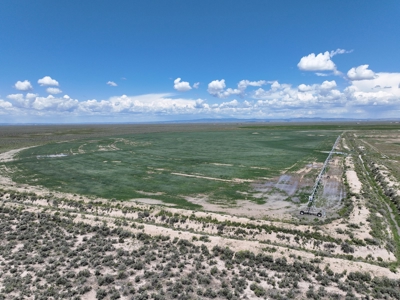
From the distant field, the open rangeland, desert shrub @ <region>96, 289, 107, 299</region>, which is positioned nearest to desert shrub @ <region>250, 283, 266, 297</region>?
the open rangeland

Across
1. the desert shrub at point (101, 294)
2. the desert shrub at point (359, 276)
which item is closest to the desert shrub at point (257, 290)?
the desert shrub at point (359, 276)

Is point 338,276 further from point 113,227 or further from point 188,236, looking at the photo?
point 113,227

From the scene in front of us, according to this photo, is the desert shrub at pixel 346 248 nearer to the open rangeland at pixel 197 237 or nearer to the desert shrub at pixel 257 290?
the open rangeland at pixel 197 237

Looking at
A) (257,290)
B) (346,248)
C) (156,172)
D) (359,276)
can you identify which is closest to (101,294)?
(257,290)

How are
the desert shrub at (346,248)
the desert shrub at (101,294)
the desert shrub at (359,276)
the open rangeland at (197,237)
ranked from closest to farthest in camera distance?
the desert shrub at (101,294) → the open rangeland at (197,237) → the desert shrub at (359,276) → the desert shrub at (346,248)

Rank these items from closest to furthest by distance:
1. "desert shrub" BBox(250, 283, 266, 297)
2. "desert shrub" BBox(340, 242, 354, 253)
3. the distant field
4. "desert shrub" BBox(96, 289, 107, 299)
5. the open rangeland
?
"desert shrub" BBox(96, 289, 107, 299) < "desert shrub" BBox(250, 283, 266, 297) < the open rangeland < "desert shrub" BBox(340, 242, 354, 253) < the distant field

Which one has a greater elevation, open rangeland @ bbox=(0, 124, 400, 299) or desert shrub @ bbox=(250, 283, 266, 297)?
open rangeland @ bbox=(0, 124, 400, 299)

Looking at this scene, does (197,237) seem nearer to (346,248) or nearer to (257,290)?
(257,290)

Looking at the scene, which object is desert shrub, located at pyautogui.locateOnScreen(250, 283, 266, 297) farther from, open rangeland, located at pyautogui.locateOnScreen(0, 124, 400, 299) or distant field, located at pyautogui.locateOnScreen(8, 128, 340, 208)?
distant field, located at pyautogui.locateOnScreen(8, 128, 340, 208)
